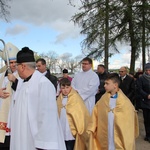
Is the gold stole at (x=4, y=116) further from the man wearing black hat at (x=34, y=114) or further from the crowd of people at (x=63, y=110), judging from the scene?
the man wearing black hat at (x=34, y=114)

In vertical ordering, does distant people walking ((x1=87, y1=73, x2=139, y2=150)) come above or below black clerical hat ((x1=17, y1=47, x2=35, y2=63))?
below

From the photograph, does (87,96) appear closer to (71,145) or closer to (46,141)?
(71,145)

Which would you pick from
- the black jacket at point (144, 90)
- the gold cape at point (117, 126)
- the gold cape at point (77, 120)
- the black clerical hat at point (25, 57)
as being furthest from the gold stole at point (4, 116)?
the black jacket at point (144, 90)

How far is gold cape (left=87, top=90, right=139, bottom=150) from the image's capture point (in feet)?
15.8

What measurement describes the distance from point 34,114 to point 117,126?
→ 228 cm

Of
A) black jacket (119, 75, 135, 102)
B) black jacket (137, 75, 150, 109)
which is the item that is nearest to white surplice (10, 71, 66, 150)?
black jacket (137, 75, 150, 109)

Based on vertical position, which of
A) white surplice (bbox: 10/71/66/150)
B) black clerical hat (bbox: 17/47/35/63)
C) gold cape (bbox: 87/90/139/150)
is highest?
black clerical hat (bbox: 17/47/35/63)

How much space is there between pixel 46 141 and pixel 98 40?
1452 centimetres

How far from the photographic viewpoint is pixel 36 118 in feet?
9.50

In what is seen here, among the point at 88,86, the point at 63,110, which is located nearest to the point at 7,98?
the point at 63,110

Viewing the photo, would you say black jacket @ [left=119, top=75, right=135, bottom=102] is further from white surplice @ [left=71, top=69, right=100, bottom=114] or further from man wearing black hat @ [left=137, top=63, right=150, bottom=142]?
white surplice @ [left=71, top=69, right=100, bottom=114]

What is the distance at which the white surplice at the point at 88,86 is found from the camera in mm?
6988

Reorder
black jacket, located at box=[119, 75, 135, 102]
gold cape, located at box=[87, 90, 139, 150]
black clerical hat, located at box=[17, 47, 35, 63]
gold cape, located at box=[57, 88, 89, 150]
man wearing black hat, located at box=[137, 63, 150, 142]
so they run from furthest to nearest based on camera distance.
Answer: black jacket, located at box=[119, 75, 135, 102] < man wearing black hat, located at box=[137, 63, 150, 142] < gold cape, located at box=[57, 88, 89, 150] < gold cape, located at box=[87, 90, 139, 150] < black clerical hat, located at box=[17, 47, 35, 63]

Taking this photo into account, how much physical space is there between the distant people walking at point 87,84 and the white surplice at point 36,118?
156 inches
